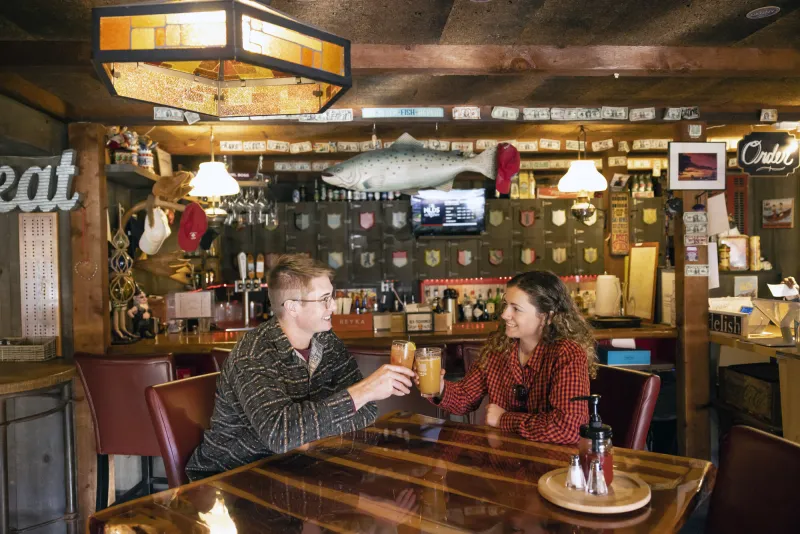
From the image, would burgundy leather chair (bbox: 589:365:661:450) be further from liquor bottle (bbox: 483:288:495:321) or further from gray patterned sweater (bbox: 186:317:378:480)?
liquor bottle (bbox: 483:288:495:321)

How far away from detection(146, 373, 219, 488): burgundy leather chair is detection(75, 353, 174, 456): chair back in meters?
0.91


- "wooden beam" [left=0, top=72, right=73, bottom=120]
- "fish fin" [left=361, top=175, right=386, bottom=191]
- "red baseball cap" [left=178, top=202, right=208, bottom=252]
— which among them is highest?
"wooden beam" [left=0, top=72, right=73, bottom=120]

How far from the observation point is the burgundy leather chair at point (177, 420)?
6.36 ft

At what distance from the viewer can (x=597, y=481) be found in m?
1.44

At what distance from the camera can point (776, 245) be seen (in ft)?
22.5

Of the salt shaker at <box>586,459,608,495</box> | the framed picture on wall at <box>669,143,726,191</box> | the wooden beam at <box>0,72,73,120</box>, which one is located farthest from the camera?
the framed picture on wall at <box>669,143,726,191</box>

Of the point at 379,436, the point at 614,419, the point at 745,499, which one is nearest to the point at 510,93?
the point at 614,419

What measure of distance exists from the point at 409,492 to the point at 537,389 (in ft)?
3.09

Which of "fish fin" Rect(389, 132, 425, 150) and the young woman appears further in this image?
"fish fin" Rect(389, 132, 425, 150)

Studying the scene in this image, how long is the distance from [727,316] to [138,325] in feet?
13.6

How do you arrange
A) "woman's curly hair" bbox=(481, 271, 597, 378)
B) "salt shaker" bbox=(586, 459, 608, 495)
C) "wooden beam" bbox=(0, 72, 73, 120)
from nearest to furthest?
"salt shaker" bbox=(586, 459, 608, 495) < "woman's curly hair" bbox=(481, 271, 597, 378) < "wooden beam" bbox=(0, 72, 73, 120)

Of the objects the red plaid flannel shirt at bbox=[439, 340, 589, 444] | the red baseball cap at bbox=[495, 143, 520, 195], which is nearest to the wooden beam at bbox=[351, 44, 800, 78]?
the red baseball cap at bbox=[495, 143, 520, 195]

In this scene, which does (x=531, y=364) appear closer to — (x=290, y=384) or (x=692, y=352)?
(x=290, y=384)

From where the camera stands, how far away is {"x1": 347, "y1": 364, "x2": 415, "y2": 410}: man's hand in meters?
1.82
